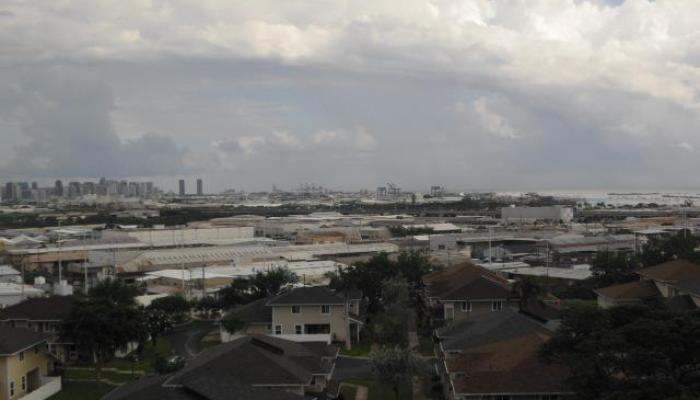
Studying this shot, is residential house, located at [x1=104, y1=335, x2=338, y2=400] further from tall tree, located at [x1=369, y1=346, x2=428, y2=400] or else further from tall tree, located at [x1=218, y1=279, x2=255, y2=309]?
tall tree, located at [x1=218, y1=279, x2=255, y2=309]

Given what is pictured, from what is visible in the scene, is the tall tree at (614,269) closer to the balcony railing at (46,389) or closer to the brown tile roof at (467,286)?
the brown tile roof at (467,286)

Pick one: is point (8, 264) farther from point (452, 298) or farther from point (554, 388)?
point (554, 388)

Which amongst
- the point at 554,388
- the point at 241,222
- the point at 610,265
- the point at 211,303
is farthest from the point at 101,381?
the point at 241,222

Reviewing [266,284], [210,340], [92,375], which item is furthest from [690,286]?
[92,375]

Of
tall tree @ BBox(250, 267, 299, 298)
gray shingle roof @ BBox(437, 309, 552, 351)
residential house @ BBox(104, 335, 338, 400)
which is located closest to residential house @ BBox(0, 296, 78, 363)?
residential house @ BBox(104, 335, 338, 400)

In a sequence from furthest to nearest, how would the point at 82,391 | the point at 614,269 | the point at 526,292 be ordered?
the point at 614,269, the point at 526,292, the point at 82,391

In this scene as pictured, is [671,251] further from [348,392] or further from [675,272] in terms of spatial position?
[348,392]
